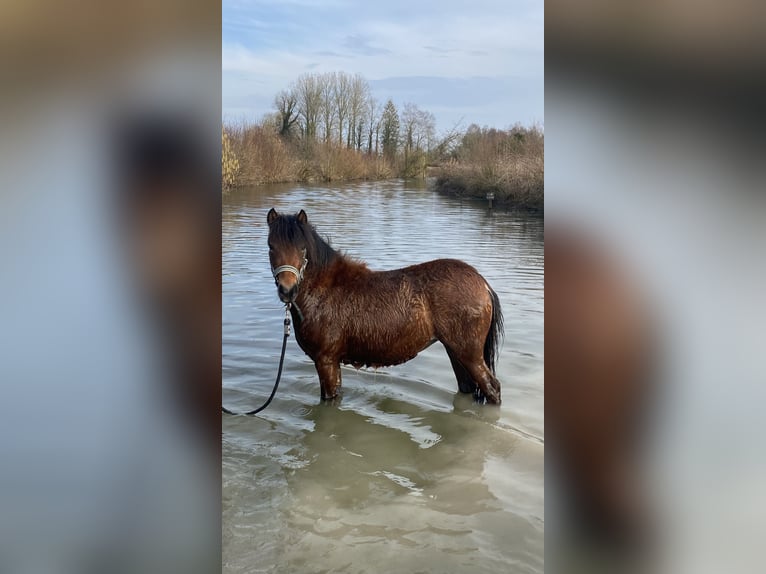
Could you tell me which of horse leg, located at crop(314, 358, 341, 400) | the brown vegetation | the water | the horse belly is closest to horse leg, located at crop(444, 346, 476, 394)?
the water

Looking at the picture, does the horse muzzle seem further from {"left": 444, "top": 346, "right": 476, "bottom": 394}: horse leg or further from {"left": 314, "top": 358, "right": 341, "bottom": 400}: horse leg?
{"left": 444, "top": 346, "right": 476, "bottom": 394}: horse leg

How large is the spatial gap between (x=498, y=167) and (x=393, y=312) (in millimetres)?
4883

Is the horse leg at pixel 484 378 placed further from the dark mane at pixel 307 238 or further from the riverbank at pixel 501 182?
the riverbank at pixel 501 182

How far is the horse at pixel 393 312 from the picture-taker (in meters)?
2.60

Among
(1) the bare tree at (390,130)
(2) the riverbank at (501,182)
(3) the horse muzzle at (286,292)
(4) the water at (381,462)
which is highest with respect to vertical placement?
(1) the bare tree at (390,130)

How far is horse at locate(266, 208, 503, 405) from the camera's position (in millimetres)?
2600

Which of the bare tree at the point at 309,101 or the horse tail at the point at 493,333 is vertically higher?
the bare tree at the point at 309,101

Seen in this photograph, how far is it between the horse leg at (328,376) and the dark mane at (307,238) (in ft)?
1.58

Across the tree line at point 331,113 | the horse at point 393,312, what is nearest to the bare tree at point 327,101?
the tree line at point 331,113

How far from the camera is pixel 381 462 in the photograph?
223 centimetres

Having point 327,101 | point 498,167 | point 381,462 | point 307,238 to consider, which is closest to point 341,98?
point 327,101
